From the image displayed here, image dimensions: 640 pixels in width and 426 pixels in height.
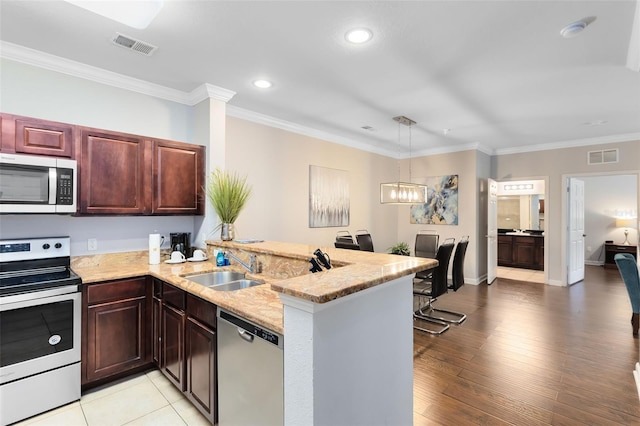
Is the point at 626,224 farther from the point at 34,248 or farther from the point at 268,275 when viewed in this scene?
the point at 34,248

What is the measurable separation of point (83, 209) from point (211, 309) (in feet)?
5.33

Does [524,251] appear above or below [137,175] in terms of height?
below

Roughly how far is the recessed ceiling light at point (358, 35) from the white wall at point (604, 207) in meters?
8.26

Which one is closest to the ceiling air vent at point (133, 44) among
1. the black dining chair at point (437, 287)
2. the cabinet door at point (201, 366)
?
the cabinet door at point (201, 366)

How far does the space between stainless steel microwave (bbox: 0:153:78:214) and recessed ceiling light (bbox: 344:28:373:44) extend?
7.80 feet

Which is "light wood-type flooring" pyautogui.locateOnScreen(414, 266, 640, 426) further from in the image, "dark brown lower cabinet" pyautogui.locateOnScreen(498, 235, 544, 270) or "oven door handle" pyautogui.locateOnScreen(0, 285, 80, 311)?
"dark brown lower cabinet" pyautogui.locateOnScreen(498, 235, 544, 270)

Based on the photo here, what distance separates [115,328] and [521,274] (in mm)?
7704

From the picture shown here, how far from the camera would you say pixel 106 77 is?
2932 mm

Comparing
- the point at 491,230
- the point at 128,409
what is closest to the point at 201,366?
the point at 128,409

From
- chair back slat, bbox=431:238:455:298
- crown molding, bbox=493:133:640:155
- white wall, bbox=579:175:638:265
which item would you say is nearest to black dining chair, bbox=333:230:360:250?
chair back slat, bbox=431:238:455:298

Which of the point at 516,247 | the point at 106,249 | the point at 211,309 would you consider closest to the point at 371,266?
the point at 211,309

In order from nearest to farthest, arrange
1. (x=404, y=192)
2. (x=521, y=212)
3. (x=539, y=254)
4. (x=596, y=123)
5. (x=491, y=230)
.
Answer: (x=596, y=123), (x=404, y=192), (x=491, y=230), (x=539, y=254), (x=521, y=212)

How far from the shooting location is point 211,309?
6.16 feet

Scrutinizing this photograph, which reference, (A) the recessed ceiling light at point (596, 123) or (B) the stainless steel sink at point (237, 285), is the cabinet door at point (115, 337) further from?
(A) the recessed ceiling light at point (596, 123)
